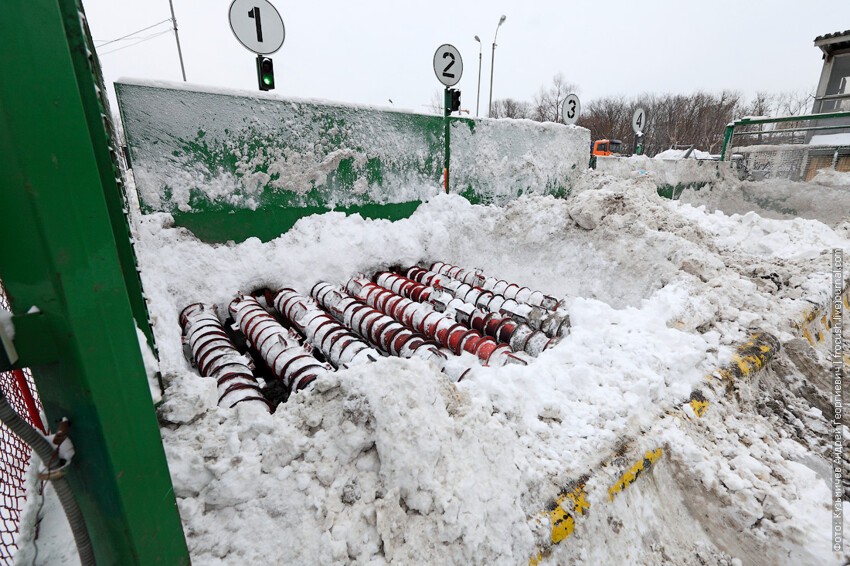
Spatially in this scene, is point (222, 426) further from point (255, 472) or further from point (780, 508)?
point (780, 508)

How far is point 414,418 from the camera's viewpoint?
174cm

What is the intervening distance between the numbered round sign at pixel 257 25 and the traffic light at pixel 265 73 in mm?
85

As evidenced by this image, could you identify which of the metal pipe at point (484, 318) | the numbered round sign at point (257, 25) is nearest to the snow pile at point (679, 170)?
the metal pipe at point (484, 318)

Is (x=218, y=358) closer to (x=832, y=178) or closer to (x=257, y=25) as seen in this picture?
(x=257, y=25)

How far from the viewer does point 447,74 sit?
559 centimetres

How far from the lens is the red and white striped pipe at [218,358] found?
238cm

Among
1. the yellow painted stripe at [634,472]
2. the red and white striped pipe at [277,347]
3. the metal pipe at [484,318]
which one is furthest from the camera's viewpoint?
the metal pipe at [484,318]

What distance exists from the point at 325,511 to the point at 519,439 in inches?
38.7

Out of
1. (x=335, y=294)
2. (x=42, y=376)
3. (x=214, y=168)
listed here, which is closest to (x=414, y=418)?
(x=42, y=376)

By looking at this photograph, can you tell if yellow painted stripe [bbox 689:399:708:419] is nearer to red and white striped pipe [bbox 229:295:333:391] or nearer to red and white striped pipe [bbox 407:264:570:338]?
red and white striped pipe [bbox 407:264:570:338]

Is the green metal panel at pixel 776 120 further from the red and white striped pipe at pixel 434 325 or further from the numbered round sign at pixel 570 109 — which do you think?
the red and white striped pipe at pixel 434 325

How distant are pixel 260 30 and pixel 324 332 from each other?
3.24m

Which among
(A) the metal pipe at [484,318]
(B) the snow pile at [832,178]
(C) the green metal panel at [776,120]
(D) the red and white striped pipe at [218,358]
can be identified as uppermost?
(C) the green metal panel at [776,120]

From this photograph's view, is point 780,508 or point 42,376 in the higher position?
point 42,376
